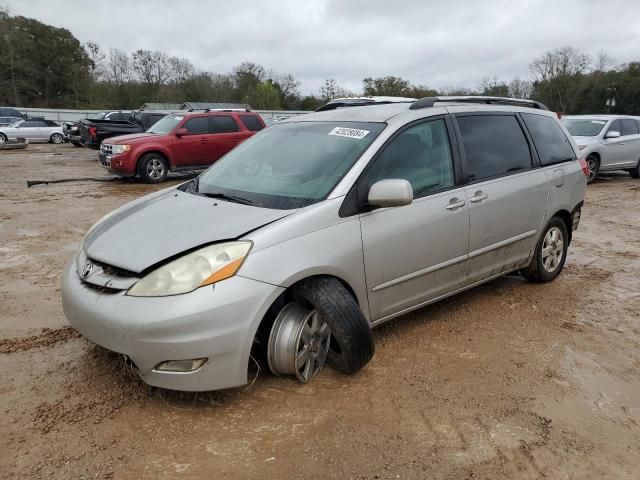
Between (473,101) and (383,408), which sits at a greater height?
(473,101)

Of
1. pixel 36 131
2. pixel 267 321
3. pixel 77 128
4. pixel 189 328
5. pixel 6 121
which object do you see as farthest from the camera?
pixel 6 121

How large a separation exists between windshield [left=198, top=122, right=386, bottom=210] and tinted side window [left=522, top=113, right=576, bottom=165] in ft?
6.36

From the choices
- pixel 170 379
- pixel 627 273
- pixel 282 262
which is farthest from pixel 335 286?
pixel 627 273

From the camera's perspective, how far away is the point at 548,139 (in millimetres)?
4895

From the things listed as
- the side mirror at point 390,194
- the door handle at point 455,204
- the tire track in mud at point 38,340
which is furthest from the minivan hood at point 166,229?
the door handle at point 455,204

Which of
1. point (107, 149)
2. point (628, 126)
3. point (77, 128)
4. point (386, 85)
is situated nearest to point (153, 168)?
point (107, 149)

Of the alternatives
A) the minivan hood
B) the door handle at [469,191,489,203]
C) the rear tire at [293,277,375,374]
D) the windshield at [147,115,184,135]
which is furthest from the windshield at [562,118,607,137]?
the minivan hood

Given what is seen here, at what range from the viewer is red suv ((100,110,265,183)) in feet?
39.6

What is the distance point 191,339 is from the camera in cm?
258

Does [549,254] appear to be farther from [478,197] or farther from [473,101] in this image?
[473,101]

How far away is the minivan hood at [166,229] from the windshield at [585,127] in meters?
12.2

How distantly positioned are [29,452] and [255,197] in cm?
183

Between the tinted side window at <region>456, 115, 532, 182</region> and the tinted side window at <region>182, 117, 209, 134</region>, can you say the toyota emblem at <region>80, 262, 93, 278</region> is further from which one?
the tinted side window at <region>182, 117, 209, 134</region>

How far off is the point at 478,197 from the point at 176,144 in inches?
392
